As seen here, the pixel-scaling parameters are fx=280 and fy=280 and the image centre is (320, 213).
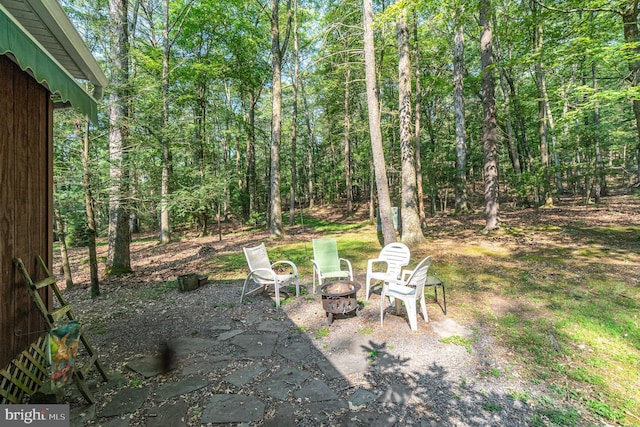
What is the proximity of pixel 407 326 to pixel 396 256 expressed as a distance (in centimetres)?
123

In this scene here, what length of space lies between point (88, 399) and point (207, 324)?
174 centimetres

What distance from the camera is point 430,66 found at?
15.4m

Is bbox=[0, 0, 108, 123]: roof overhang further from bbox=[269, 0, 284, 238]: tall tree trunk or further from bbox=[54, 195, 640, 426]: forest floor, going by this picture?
bbox=[269, 0, 284, 238]: tall tree trunk

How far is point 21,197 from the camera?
251 cm

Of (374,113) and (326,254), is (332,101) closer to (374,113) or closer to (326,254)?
(374,113)

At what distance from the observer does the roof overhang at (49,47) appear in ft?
5.75

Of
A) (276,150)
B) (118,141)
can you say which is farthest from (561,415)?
(276,150)

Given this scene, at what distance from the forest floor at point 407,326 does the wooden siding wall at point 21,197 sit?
0.83 meters

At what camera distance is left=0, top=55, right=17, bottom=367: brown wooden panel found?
2232mm

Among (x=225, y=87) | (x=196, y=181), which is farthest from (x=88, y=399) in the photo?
(x=225, y=87)

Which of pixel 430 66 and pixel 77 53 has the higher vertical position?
pixel 430 66

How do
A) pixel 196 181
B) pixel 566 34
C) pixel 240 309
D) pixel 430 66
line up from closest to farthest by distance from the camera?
pixel 240 309, pixel 566 34, pixel 196 181, pixel 430 66

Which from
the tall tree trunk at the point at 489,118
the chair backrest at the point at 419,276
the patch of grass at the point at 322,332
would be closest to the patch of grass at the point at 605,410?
the chair backrest at the point at 419,276

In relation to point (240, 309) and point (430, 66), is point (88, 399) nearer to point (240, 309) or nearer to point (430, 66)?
point (240, 309)
